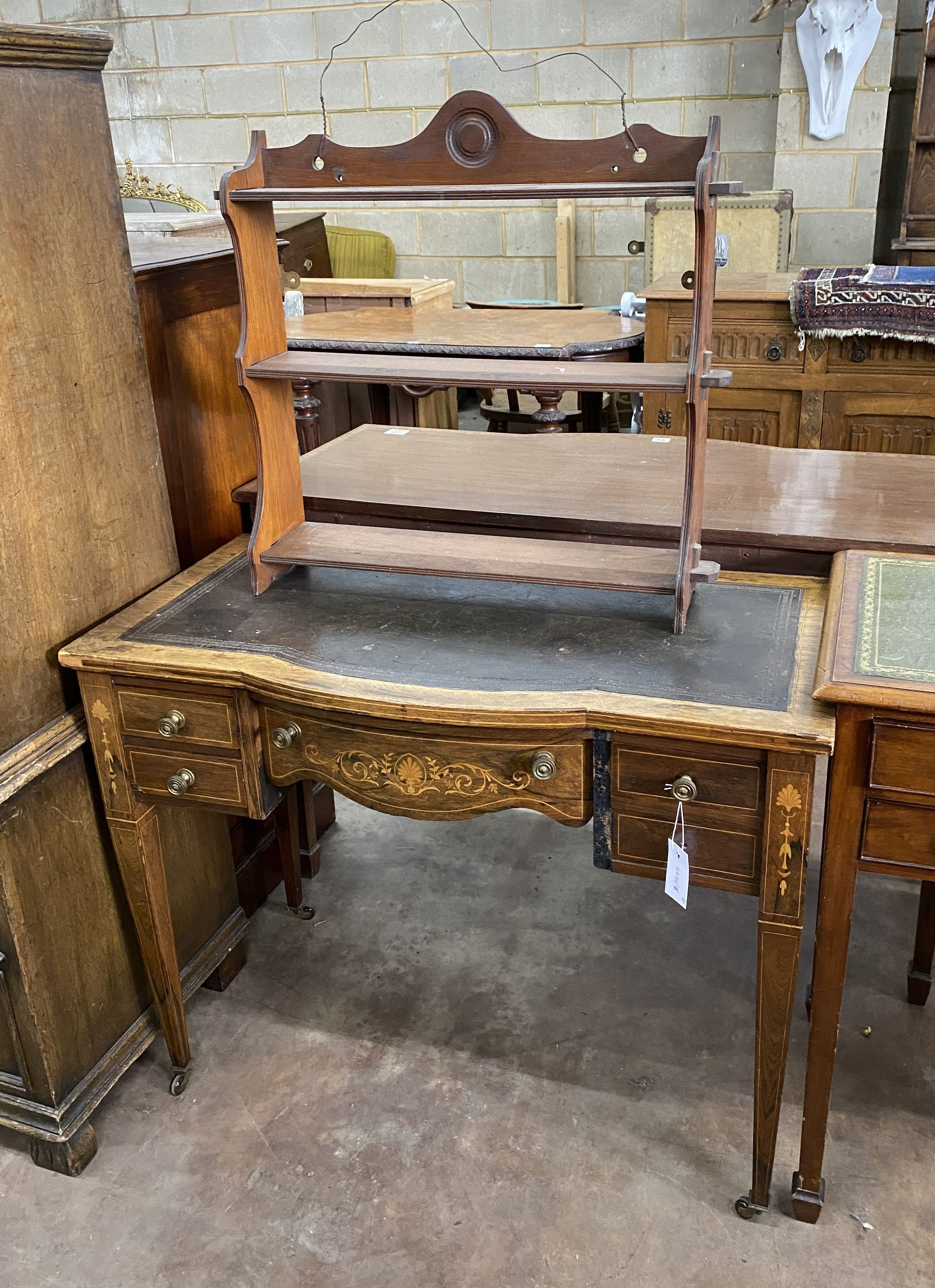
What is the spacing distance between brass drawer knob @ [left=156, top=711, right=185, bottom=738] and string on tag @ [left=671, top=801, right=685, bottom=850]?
2.56 ft

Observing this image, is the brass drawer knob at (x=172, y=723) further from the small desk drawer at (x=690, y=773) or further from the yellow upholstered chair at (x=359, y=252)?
the yellow upholstered chair at (x=359, y=252)

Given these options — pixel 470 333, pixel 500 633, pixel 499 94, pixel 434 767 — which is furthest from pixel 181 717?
pixel 499 94

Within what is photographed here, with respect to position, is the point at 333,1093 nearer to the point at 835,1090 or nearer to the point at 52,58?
the point at 835,1090

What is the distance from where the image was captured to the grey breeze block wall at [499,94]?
5.55m

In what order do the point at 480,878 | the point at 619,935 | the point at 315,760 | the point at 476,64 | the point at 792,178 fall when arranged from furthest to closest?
the point at 476,64 → the point at 792,178 → the point at 480,878 → the point at 619,935 → the point at 315,760

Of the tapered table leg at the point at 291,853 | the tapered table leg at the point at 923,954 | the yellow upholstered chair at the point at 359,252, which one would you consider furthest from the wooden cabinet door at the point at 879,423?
the yellow upholstered chair at the point at 359,252

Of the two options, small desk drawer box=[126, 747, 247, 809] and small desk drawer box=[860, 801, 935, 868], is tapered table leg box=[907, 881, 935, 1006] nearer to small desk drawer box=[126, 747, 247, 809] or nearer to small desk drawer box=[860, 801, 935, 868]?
small desk drawer box=[860, 801, 935, 868]

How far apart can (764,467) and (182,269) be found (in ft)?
4.26

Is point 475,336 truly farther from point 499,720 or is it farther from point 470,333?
point 499,720

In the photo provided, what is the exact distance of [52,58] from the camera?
5.18 feet

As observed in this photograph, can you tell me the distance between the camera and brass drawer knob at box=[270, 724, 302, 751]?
1708 millimetres

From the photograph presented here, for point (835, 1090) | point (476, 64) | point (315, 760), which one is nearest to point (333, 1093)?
point (315, 760)

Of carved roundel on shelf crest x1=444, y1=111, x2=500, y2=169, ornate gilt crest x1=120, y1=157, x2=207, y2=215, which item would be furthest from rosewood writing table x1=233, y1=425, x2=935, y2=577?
ornate gilt crest x1=120, y1=157, x2=207, y2=215

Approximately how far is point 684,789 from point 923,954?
95cm
